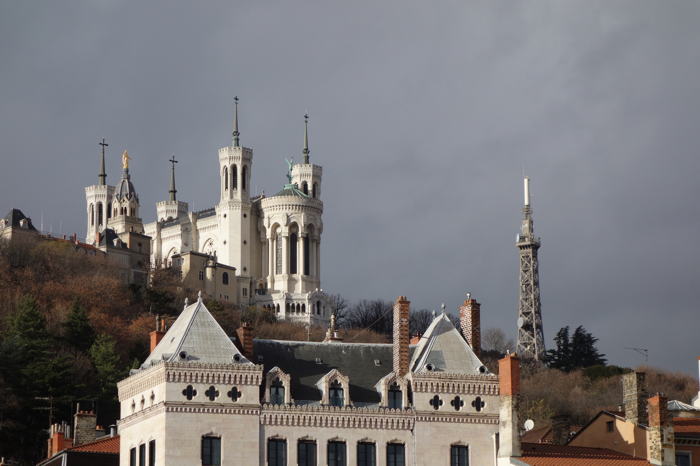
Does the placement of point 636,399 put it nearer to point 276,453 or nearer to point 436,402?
point 436,402

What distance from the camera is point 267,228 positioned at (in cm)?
18775

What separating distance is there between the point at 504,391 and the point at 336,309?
12042cm

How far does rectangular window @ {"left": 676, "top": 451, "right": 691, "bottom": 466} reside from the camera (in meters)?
67.0

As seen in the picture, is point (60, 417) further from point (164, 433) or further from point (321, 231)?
point (321, 231)

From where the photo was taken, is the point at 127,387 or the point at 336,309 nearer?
the point at 127,387

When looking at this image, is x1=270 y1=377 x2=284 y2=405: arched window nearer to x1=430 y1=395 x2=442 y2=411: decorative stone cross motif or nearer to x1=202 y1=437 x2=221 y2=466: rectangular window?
x1=202 y1=437 x2=221 y2=466: rectangular window

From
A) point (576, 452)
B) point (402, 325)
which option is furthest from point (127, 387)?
point (576, 452)

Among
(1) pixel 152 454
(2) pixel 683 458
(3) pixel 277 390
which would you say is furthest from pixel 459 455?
(1) pixel 152 454

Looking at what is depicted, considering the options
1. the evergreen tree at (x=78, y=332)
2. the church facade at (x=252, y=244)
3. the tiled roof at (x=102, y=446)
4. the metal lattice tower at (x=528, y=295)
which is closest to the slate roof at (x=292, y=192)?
the church facade at (x=252, y=244)

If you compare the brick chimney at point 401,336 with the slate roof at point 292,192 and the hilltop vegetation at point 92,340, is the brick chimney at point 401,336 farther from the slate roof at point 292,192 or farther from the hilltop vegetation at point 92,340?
the slate roof at point 292,192

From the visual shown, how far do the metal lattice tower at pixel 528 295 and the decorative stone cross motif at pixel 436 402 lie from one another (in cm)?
9596

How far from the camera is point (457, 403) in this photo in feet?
222

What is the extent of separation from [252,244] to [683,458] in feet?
408

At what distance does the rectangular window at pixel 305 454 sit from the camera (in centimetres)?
6612
